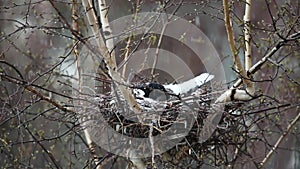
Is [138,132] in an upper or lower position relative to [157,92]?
lower

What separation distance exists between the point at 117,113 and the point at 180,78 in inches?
21.6

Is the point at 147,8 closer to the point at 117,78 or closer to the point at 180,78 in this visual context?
the point at 180,78

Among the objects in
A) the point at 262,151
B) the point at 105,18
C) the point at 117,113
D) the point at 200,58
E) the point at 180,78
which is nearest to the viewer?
the point at 117,113

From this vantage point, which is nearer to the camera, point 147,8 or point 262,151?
point 147,8

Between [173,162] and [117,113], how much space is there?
0.27m

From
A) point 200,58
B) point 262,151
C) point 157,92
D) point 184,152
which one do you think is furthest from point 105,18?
point 262,151

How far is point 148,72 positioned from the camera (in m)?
2.49

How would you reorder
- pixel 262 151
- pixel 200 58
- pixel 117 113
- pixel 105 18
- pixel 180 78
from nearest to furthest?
pixel 117 113 < pixel 105 18 < pixel 180 78 < pixel 200 58 < pixel 262 151

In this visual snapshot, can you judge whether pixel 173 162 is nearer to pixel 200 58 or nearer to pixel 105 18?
pixel 105 18

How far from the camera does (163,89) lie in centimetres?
198

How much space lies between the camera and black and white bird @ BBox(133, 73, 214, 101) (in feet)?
6.49

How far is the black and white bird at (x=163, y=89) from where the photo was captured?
1979 millimetres

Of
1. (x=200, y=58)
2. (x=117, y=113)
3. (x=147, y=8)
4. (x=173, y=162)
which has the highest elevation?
(x=147, y=8)

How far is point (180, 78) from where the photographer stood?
7.83ft
